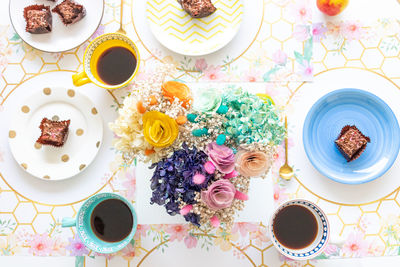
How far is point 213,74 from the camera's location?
1431 mm

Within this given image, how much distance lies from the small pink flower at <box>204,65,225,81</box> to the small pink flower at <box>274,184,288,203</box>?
50 centimetres

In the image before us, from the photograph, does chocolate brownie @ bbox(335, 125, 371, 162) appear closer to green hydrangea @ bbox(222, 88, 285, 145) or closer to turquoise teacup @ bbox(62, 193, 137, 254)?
green hydrangea @ bbox(222, 88, 285, 145)

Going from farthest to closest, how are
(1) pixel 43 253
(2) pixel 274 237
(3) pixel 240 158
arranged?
(1) pixel 43 253
(2) pixel 274 237
(3) pixel 240 158

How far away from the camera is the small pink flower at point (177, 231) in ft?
4.55

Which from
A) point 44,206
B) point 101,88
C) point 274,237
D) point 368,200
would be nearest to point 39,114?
point 101,88

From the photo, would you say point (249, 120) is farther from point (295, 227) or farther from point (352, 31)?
point (352, 31)

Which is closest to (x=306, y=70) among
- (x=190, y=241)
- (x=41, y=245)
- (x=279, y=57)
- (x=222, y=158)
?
(x=279, y=57)

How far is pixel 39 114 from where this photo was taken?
1.41 meters

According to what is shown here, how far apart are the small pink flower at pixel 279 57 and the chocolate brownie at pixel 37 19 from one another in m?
0.93

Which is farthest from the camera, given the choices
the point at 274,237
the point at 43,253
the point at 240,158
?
the point at 43,253

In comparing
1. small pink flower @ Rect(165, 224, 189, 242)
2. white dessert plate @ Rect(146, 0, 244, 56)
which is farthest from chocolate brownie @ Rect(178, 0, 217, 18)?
small pink flower @ Rect(165, 224, 189, 242)

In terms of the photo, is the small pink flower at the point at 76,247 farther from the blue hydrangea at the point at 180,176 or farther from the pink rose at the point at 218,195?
the pink rose at the point at 218,195

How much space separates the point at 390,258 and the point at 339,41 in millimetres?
904

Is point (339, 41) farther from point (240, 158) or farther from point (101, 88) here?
point (101, 88)
